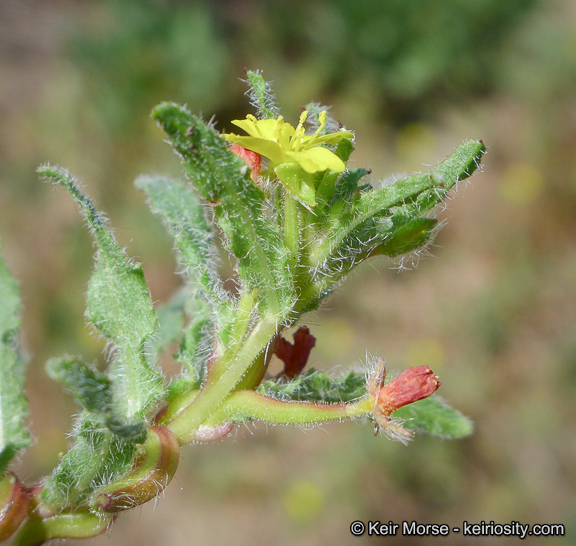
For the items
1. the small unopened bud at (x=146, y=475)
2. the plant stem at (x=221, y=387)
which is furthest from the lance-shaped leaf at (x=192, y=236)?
the small unopened bud at (x=146, y=475)

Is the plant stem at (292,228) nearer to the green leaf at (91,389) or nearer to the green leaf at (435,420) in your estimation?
the green leaf at (91,389)

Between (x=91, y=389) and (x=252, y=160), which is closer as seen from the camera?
(x=91, y=389)

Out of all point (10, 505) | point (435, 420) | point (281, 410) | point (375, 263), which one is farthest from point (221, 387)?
point (375, 263)

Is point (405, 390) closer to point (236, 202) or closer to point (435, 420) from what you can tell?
point (435, 420)

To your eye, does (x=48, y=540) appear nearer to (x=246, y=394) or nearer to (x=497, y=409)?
(x=246, y=394)

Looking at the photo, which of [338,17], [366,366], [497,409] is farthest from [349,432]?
[338,17]

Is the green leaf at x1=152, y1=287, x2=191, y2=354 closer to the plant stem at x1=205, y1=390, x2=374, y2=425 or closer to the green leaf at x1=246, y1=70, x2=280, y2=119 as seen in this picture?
the plant stem at x1=205, y1=390, x2=374, y2=425
